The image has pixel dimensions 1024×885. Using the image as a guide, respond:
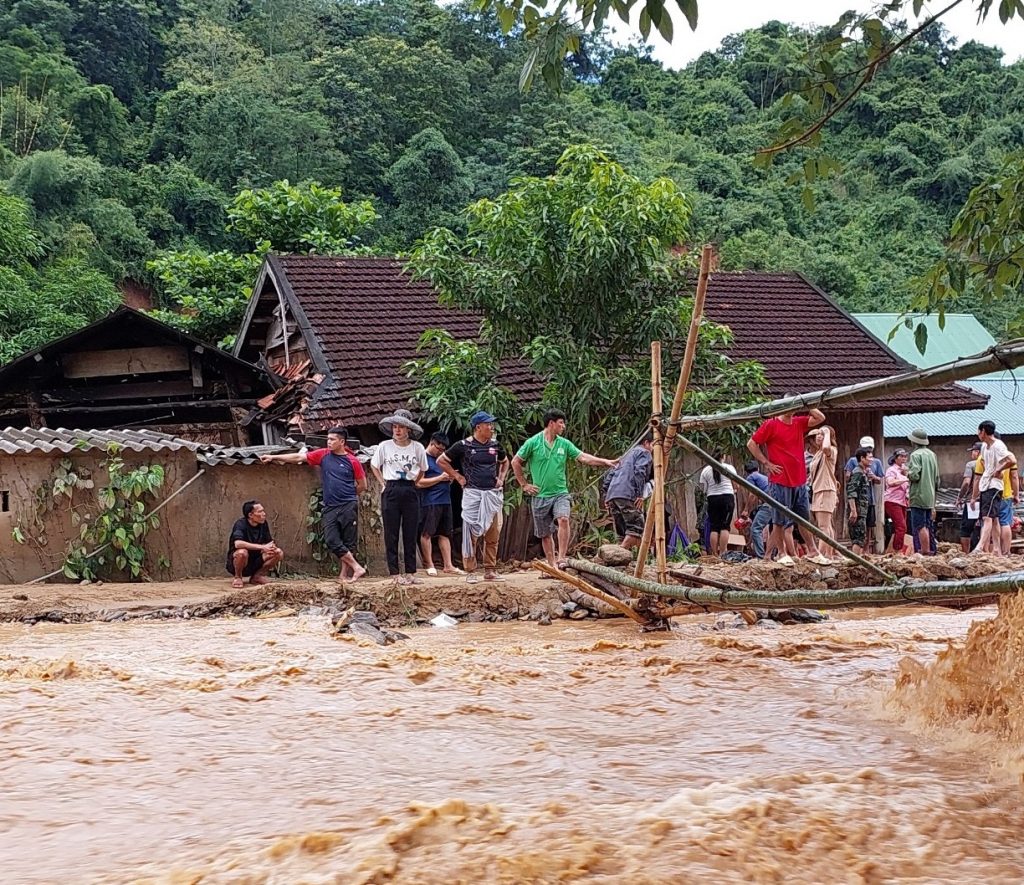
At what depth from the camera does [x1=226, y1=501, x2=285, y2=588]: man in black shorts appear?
11.0 meters

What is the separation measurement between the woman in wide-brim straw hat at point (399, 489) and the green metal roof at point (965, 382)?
44.8ft

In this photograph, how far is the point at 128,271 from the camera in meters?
32.1

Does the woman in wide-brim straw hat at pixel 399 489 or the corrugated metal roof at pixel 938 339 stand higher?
the corrugated metal roof at pixel 938 339

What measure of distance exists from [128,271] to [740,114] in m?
27.8

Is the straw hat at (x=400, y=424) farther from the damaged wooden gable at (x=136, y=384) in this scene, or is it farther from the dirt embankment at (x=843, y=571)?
the damaged wooden gable at (x=136, y=384)

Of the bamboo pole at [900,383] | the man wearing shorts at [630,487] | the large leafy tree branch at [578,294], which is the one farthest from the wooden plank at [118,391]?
the bamboo pole at [900,383]

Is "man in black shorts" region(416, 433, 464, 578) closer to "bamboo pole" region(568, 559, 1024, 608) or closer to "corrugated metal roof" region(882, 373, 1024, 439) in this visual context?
"bamboo pole" region(568, 559, 1024, 608)

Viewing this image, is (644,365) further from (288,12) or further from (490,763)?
(288,12)

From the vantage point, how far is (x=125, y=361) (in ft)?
54.7

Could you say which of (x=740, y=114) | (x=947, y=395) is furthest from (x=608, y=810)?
(x=740, y=114)

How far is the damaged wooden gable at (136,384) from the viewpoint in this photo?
16078 mm

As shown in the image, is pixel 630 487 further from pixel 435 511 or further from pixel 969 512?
pixel 969 512

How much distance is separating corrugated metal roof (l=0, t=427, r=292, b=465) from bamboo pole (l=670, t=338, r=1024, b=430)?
6.24 meters

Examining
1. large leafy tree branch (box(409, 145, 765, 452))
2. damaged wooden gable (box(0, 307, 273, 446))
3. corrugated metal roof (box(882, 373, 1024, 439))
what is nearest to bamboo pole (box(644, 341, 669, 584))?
large leafy tree branch (box(409, 145, 765, 452))
